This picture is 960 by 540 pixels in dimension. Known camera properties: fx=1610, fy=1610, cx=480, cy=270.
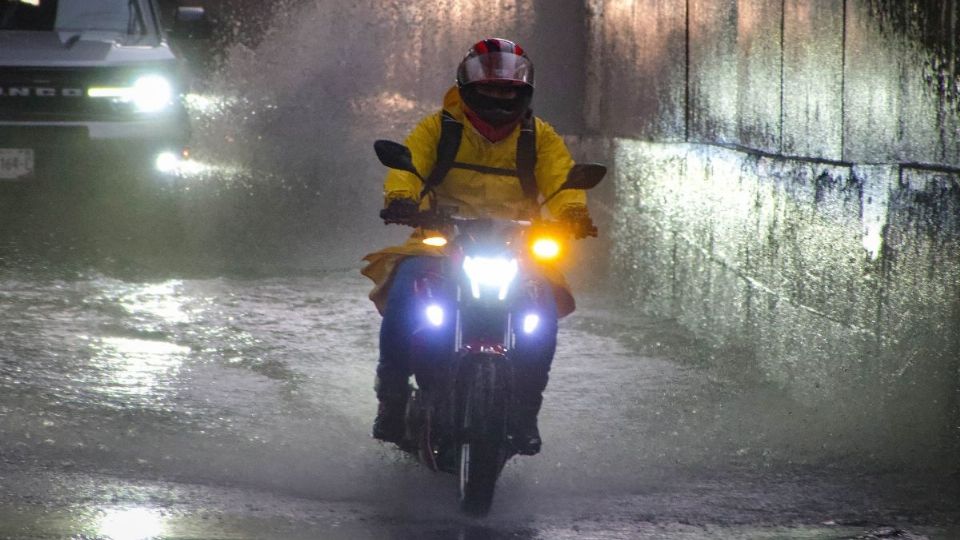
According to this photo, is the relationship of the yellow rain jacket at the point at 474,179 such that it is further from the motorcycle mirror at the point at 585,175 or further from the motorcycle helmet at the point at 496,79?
the motorcycle mirror at the point at 585,175

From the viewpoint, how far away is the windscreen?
13.1 meters

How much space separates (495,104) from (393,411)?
4.15ft

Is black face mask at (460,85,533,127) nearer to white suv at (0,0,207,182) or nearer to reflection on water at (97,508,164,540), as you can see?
reflection on water at (97,508,164,540)

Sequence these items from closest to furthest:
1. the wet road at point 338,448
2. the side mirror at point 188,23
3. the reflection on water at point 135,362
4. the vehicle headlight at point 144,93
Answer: the wet road at point 338,448
the reflection on water at point 135,362
the vehicle headlight at point 144,93
the side mirror at point 188,23

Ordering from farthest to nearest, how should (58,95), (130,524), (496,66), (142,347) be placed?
(58,95) < (142,347) < (496,66) < (130,524)

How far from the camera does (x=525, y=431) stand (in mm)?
5914

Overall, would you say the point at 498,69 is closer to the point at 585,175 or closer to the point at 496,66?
the point at 496,66

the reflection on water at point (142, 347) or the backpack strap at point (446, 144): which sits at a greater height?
the backpack strap at point (446, 144)

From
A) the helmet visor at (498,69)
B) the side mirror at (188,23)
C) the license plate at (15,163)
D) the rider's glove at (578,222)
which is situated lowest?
the license plate at (15,163)

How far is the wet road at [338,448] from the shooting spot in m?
5.54

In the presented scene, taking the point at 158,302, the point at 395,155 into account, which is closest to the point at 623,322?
the point at 158,302

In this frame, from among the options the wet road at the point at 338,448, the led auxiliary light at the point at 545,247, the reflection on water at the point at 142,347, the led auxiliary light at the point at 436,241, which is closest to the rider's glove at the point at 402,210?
the led auxiliary light at the point at 436,241

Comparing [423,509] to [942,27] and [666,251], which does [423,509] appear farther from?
[666,251]

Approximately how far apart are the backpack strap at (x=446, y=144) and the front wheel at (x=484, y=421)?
1.04m
